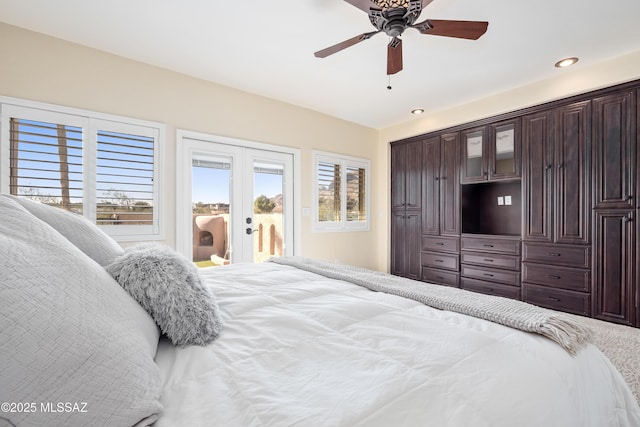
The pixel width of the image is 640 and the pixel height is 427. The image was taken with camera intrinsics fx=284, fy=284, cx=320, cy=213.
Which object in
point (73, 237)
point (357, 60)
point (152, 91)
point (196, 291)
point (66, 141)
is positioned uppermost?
point (357, 60)

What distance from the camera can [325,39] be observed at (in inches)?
100

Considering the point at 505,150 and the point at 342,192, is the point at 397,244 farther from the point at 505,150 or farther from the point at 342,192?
the point at 505,150

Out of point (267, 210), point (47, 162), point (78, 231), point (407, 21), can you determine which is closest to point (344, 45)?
point (407, 21)

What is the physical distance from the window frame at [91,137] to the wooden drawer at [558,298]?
4175 mm

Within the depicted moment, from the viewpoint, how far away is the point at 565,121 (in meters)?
3.11

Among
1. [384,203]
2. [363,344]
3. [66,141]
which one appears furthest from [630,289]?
[66,141]

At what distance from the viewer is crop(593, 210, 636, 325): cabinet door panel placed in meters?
2.71

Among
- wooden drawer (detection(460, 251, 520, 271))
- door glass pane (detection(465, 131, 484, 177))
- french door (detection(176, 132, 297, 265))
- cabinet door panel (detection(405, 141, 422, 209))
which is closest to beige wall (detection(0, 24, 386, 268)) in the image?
french door (detection(176, 132, 297, 265))

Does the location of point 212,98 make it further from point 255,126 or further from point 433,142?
point 433,142

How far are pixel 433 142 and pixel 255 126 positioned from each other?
104 inches

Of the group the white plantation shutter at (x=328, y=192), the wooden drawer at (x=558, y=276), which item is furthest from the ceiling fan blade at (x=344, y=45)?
the wooden drawer at (x=558, y=276)

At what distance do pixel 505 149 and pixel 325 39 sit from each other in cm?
262

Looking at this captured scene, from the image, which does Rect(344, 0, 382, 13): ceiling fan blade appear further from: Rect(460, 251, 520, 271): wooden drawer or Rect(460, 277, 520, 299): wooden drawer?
Rect(460, 277, 520, 299): wooden drawer

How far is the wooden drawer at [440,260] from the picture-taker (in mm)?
4004
